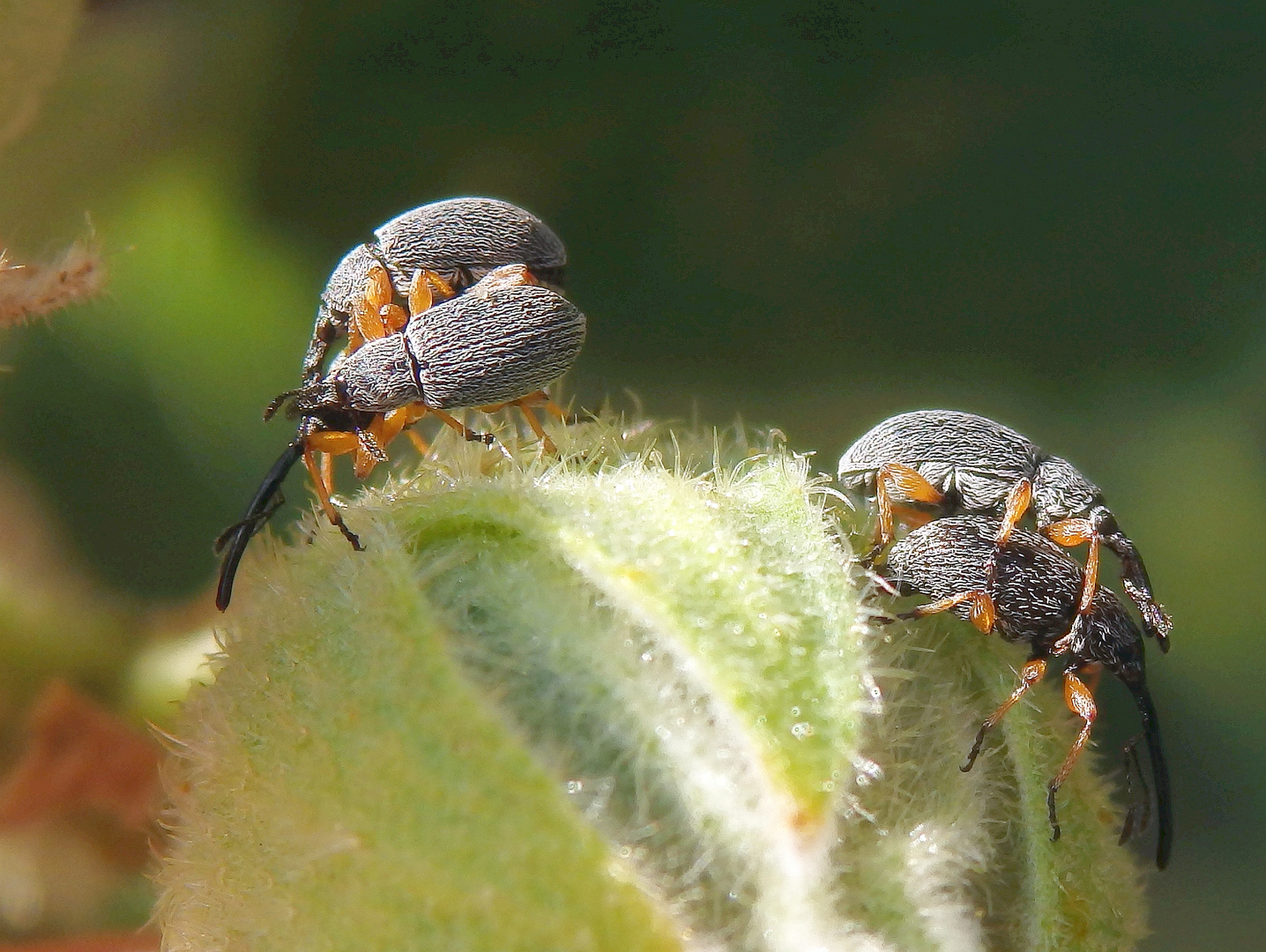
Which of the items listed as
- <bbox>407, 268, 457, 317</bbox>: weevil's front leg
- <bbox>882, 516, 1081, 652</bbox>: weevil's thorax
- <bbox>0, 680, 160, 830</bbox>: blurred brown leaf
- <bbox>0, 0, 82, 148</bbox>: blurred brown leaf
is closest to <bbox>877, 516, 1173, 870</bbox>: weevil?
<bbox>882, 516, 1081, 652</bbox>: weevil's thorax

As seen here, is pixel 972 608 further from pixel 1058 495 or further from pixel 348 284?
pixel 348 284

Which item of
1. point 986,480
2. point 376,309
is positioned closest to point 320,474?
point 376,309

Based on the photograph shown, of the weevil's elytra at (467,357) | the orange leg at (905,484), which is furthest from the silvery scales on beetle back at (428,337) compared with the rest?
the orange leg at (905,484)

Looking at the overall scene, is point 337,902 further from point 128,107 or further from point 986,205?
point 128,107

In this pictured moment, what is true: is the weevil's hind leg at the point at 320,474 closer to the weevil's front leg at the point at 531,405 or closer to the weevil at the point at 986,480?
the weevil's front leg at the point at 531,405

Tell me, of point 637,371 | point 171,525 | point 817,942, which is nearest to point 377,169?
point 637,371

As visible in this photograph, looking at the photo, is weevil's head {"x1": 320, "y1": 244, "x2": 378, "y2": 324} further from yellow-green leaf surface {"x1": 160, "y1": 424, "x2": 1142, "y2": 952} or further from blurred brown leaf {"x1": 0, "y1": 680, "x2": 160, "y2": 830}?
blurred brown leaf {"x1": 0, "y1": 680, "x2": 160, "y2": 830}
